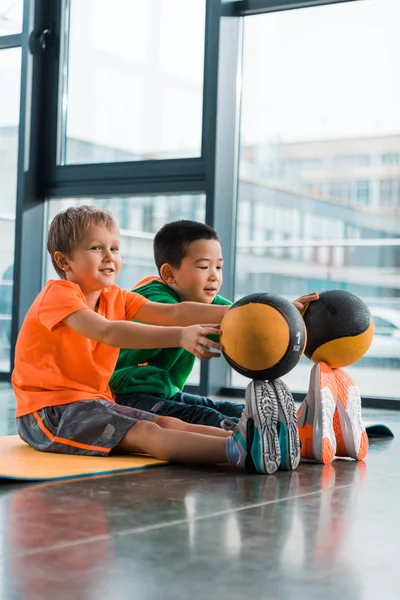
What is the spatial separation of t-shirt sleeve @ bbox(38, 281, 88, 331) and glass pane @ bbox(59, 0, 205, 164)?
2324 millimetres

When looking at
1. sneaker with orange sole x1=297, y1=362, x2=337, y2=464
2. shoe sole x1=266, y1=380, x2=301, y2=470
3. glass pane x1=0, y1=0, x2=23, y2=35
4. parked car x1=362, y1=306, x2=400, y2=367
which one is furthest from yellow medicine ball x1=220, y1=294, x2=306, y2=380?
glass pane x1=0, y1=0, x2=23, y2=35

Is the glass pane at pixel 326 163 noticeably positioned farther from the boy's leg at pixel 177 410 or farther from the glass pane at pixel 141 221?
the boy's leg at pixel 177 410

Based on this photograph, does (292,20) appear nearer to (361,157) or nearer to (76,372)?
(361,157)

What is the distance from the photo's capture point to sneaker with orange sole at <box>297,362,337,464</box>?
2.20 m

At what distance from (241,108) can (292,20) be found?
49 cm

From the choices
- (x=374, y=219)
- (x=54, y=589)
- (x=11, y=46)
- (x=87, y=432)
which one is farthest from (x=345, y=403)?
(x=11, y=46)

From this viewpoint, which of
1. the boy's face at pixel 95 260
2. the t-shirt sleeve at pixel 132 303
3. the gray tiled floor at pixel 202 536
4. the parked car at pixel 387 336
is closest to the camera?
the gray tiled floor at pixel 202 536

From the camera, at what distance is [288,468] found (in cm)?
209

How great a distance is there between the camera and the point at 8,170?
5.14 meters

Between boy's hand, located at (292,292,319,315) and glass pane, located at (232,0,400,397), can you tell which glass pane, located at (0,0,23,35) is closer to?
glass pane, located at (232,0,400,397)

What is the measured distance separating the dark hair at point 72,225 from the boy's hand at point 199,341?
0.45 m

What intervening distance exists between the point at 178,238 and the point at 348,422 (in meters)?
0.85

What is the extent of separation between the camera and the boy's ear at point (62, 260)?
2.36 m

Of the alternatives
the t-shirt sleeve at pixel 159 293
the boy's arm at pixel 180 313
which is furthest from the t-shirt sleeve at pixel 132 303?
the t-shirt sleeve at pixel 159 293
